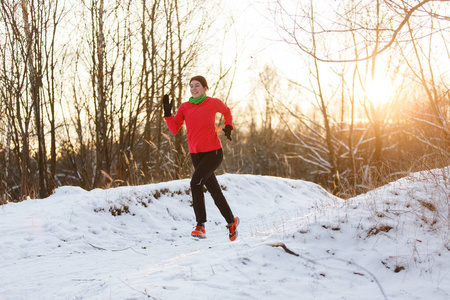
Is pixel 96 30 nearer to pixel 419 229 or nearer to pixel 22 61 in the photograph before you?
pixel 22 61

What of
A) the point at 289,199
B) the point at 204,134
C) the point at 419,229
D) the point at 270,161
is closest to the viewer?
the point at 419,229

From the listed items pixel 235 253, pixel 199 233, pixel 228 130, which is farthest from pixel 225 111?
pixel 235 253

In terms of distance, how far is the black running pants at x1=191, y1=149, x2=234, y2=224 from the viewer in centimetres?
425

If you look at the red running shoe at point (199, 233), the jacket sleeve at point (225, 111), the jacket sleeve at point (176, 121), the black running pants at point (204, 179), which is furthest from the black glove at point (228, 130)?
the red running shoe at point (199, 233)

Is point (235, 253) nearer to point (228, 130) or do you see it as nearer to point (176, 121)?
point (228, 130)

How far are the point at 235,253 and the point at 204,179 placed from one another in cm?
120

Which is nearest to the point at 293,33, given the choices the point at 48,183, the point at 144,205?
the point at 144,205

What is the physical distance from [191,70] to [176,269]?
9434 mm

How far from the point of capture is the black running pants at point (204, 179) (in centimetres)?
425

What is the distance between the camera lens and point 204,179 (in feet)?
14.1

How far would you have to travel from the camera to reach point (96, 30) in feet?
30.8

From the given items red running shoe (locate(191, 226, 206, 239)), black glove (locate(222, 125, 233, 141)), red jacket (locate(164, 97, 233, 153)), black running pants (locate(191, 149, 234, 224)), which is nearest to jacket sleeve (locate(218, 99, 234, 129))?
red jacket (locate(164, 97, 233, 153))

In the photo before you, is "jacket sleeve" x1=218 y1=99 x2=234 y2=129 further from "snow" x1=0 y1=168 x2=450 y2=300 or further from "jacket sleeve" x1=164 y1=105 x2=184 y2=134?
"snow" x1=0 y1=168 x2=450 y2=300

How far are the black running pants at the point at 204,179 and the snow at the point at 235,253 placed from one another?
1.59ft
